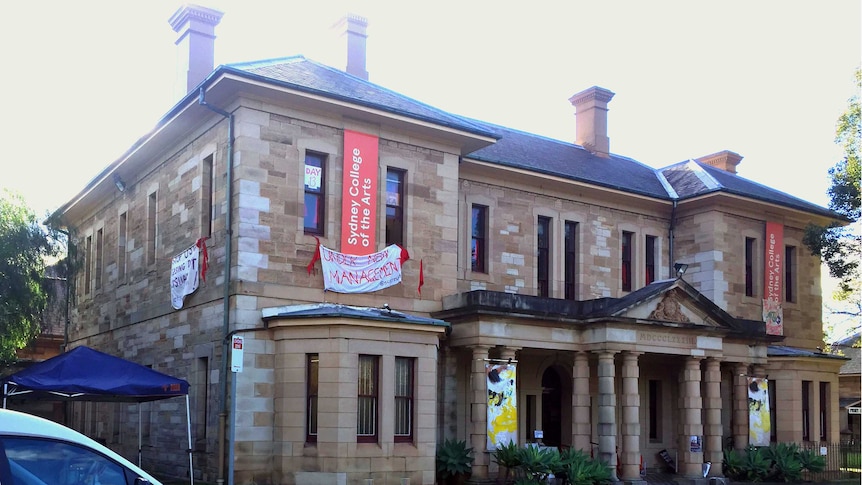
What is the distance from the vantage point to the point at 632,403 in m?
23.2

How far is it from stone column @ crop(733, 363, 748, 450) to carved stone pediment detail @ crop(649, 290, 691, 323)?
3.56 m

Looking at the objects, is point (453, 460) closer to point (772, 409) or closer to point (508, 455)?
point (508, 455)

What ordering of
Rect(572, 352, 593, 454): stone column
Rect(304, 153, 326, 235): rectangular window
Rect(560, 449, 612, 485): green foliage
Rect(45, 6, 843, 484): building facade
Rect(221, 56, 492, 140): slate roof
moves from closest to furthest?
Rect(45, 6, 843, 484): building facade
Rect(221, 56, 492, 140): slate roof
Rect(560, 449, 612, 485): green foliage
Rect(304, 153, 326, 235): rectangular window
Rect(572, 352, 593, 454): stone column

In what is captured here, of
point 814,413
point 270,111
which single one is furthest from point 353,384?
point 814,413

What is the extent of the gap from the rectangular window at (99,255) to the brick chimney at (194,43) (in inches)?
273

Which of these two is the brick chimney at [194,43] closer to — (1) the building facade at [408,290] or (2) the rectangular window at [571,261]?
(1) the building facade at [408,290]

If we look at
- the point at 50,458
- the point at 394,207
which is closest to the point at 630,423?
the point at 394,207

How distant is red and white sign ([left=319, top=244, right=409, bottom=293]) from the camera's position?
21.0m

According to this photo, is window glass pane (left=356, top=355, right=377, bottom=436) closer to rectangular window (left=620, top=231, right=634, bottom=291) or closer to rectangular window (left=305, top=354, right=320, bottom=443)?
rectangular window (left=305, top=354, right=320, bottom=443)

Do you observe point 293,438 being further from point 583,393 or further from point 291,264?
point 583,393

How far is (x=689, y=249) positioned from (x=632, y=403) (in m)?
8.47

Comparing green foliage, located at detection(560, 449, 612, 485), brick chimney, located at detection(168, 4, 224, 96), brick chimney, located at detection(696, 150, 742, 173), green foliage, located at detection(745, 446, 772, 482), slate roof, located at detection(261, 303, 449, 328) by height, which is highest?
brick chimney, located at detection(168, 4, 224, 96)

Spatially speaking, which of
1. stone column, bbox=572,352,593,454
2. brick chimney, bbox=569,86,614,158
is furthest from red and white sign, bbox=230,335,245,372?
brick chimney, bbox=569,86,614,158

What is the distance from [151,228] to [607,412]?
1311 centimetres
